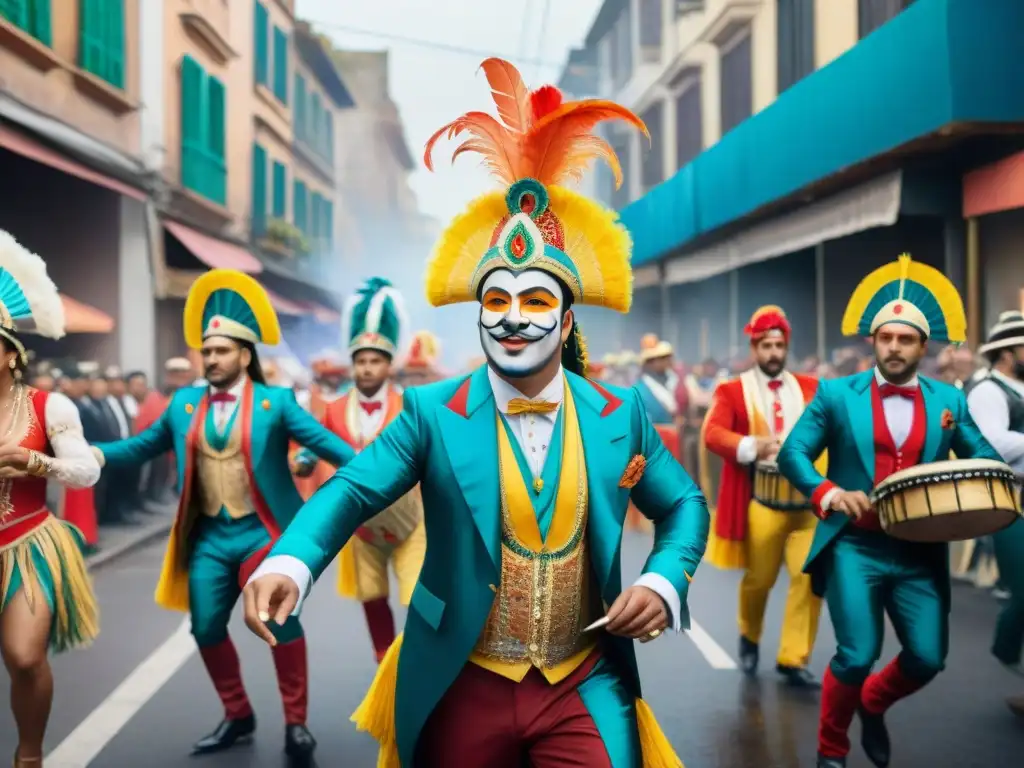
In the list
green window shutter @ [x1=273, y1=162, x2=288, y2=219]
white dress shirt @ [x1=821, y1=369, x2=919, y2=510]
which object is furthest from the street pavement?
green window shutter @ [x1=273, y1=162, x2=288, y2=219]

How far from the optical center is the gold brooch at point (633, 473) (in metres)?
3.45

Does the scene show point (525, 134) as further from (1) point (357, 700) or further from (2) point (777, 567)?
(2) point (777, 567)

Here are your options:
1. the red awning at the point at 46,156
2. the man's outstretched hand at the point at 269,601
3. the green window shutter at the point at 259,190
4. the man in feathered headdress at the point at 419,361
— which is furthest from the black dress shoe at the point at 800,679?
the green window shutter at the point at 259,190

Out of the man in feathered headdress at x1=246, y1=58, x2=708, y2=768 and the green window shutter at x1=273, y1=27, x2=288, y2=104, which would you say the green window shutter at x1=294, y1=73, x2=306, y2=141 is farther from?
the man in feathered headdress at x1=246, y1=58, x2=708, y2=768

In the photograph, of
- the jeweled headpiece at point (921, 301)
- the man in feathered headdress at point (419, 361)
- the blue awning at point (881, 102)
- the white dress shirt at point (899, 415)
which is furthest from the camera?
the man in feathered headdress at point (419, 361)

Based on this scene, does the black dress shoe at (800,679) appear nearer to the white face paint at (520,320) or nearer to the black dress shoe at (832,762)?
the black dress shoe at (832,762)

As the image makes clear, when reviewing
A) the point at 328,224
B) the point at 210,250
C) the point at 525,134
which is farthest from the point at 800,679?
the point at 328,224

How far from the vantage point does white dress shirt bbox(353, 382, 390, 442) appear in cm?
756

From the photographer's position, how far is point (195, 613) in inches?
227

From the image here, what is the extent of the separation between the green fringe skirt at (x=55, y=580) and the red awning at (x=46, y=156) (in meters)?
8.13

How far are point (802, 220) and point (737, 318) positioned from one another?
5.88 metres

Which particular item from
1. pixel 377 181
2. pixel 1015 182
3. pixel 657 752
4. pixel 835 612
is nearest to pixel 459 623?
pixel 657 752

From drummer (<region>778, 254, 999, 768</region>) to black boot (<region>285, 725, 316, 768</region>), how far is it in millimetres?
2260

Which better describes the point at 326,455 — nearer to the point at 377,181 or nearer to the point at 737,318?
the point at 737,318
